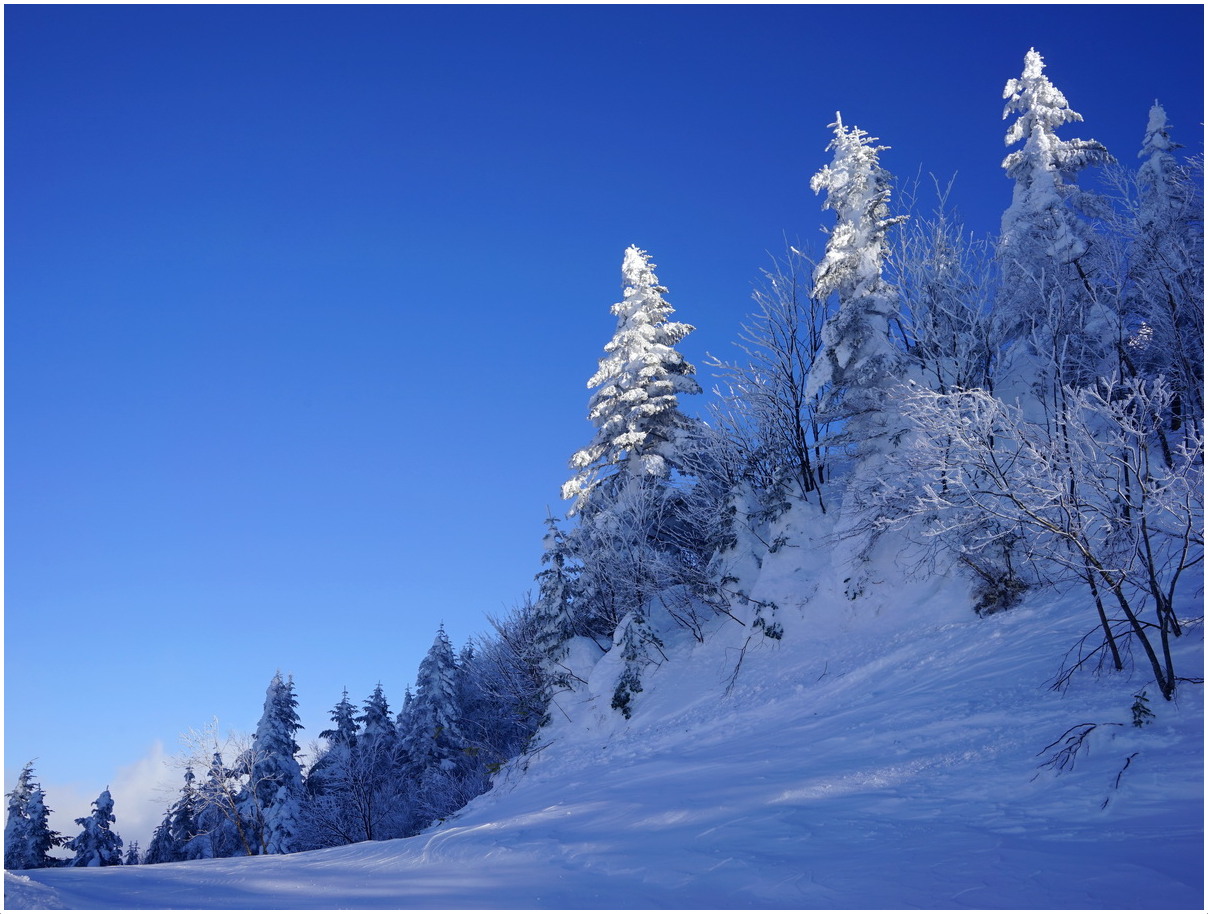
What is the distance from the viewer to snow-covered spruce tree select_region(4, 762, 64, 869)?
32438 mm

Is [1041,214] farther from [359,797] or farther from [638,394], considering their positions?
[359,797]

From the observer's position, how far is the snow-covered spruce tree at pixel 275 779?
3400cm

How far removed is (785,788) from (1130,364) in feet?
58.1

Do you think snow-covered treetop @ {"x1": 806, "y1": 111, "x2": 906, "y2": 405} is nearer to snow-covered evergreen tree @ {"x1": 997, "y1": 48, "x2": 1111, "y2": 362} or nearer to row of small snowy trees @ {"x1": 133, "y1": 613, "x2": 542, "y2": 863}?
snow-covered evergreen tree @ {"x1": 997, "y1": 48, "x2": 1111, "y2": 362}

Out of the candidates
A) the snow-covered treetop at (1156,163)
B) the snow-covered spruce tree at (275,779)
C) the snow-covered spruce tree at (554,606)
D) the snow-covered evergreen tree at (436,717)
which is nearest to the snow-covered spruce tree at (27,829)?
the snow-covered spruce tree at (275,779)

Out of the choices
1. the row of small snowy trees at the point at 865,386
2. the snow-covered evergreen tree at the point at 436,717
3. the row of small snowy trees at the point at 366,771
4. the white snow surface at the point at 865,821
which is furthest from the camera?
the snow-covered evergreen tree at the point at 436,717

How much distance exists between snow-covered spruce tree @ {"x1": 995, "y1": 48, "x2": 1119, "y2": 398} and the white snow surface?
9.16 metres

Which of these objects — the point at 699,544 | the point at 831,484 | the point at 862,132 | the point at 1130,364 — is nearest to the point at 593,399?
the point at 699,544

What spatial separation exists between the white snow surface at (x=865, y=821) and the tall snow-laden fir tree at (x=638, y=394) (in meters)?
11.3

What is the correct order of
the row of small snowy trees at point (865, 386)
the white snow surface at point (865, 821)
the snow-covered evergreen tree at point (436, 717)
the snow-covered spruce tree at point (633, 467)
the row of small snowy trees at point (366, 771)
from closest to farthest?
the white snow surface at point (865, 821) → the row of small snowy trees at point (865, 386) → the snow-covered spruce tree at point (633, 467) → the row of small snowy trees at point (366, 771) → the snow-covered evergreen tree at point (436, 717)

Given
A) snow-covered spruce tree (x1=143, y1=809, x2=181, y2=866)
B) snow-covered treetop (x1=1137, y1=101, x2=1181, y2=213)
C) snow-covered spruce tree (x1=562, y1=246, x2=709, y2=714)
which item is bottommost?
snow-covered spruce tree (x1=143, y1=809, x2=181, y2=866)

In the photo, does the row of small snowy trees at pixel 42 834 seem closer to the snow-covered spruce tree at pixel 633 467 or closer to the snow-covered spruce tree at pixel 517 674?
the snow-covered spruce tree at pixel 517 674

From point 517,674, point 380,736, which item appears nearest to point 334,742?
point 380,736

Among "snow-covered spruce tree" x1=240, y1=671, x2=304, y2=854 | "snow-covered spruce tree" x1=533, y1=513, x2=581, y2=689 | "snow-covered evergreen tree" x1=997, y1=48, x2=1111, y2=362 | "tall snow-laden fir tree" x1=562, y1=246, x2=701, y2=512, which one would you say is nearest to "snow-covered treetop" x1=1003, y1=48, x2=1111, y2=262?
"snow-covered evergreen tree" x1=997, y1=48, x2=1111, y2=362
